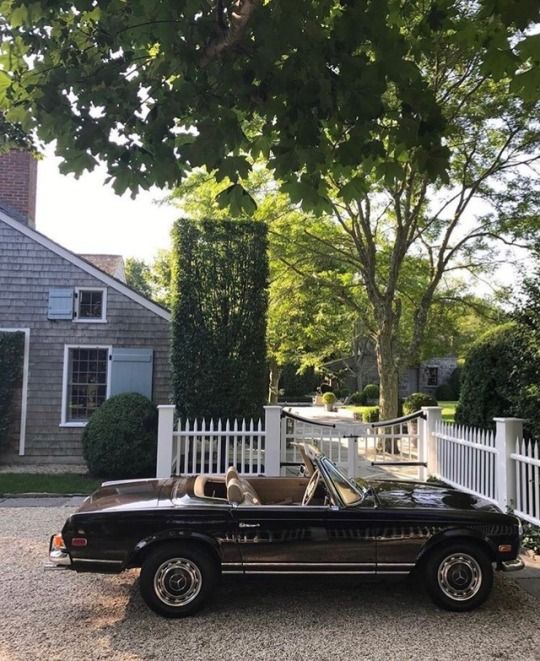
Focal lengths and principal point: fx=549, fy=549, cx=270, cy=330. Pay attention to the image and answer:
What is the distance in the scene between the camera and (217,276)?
32.6 ft

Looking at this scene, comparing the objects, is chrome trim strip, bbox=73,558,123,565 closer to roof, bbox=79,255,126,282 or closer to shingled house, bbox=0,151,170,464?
shingled house, bbox=0,151,170,464

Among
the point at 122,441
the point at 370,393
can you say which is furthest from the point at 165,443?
the point at 370,393

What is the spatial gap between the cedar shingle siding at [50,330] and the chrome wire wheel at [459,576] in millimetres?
8546

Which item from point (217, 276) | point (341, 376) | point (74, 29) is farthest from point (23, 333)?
point (341, 376)


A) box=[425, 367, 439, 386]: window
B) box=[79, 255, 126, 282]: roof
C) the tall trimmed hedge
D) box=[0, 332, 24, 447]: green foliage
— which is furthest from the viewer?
box=[425, 367, 439, 386]: window

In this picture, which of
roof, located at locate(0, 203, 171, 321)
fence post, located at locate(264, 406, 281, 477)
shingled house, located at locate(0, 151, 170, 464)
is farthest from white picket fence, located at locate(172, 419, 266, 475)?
roof, located at locate(0, 203, 171, 321)

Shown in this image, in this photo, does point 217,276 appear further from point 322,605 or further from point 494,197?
point 494,197

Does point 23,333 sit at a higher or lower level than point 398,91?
lower

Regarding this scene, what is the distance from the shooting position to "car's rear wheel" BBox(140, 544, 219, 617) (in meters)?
4.09

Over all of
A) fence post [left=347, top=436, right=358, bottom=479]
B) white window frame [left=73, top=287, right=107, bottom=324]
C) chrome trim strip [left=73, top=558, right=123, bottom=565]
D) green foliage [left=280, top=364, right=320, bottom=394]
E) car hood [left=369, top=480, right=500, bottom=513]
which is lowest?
chrome trim strip [left=73, top=558, right=123, bottom=565]

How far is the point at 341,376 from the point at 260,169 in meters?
24.6

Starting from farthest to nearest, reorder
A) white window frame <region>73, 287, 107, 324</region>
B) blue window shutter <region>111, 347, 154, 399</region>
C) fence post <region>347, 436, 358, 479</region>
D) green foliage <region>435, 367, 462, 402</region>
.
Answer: green foliage <region>435, 367, 462, 402</region>, white window frame <region>73, 287, 107, 324</region>, blue window shutter <region>111, 347, 154, 399</region>, fence post <region>347, 436, 358, 479</region>

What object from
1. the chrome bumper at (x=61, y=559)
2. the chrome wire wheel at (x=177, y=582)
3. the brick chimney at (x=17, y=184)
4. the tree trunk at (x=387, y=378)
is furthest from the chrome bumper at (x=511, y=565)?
the brick chimney at (x=17, y=184)

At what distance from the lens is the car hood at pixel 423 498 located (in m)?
4.42
